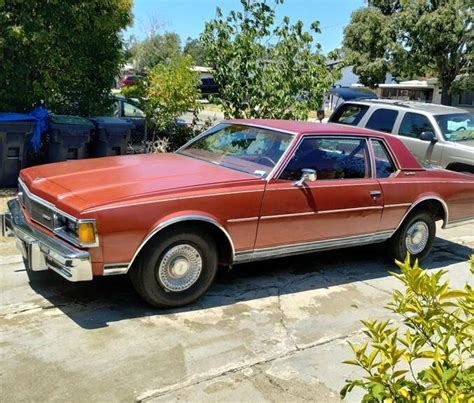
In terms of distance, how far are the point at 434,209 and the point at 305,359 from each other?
3183 mm

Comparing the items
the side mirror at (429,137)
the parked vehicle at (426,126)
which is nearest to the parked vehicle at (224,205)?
the parked vehicle at (426,126)

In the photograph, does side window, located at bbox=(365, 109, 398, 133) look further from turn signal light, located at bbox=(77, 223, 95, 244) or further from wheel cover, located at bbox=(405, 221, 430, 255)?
turn signal light, located at bbox=(77, 223, 95, 244)

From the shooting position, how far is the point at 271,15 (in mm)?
9781

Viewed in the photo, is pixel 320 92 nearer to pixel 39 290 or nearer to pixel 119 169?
pixel 119 169

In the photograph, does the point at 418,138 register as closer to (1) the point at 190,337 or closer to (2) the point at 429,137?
(2) the point at 429,137

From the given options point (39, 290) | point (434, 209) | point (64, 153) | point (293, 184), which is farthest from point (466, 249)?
point (64, 153)

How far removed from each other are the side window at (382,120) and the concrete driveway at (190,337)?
4.71m

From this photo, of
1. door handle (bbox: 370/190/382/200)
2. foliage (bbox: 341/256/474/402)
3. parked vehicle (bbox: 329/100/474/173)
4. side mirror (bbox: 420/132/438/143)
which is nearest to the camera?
foliage (bbox: 341/256/474/402)

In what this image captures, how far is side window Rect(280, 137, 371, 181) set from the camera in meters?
5.20

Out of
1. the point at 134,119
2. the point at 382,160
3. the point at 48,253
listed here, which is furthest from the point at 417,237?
the point at 134,119

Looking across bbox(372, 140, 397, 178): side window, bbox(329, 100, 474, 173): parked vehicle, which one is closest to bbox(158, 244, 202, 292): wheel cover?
bbox(372, 140, 397, 178): side window

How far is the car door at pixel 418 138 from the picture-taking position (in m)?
9.26

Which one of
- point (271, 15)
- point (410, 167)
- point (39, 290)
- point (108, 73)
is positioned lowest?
point (39, 290)

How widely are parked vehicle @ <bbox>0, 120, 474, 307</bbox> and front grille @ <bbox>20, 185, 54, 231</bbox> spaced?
15 millimetres
